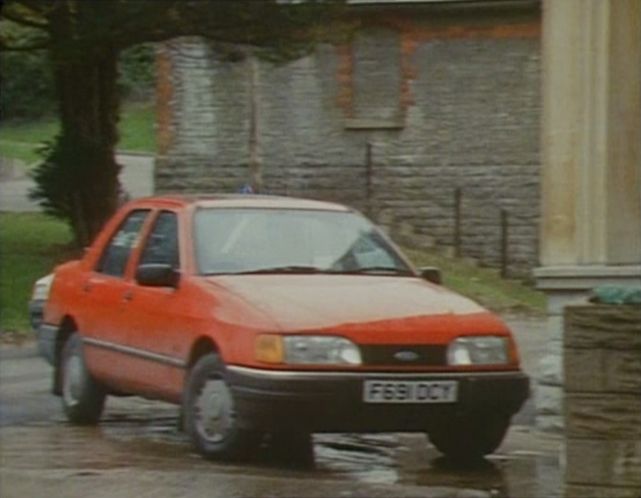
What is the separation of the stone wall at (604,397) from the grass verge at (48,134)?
47.5 meters

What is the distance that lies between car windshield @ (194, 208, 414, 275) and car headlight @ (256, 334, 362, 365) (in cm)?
125

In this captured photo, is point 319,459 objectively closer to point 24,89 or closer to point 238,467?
point 238,467

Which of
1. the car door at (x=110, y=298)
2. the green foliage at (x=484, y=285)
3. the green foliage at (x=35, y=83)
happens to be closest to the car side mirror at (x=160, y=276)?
the car door at (x=110, y=298)

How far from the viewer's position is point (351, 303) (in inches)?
463

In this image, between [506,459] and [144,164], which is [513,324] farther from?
[144,164]

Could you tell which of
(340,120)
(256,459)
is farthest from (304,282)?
(340,120)

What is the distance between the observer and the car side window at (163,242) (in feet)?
43.1

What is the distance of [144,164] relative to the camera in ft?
177

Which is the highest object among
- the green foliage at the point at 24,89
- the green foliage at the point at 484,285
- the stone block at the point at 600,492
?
the green foliage at the point at 24,89

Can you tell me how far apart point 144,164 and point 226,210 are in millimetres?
40786

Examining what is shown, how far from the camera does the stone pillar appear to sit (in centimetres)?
1320

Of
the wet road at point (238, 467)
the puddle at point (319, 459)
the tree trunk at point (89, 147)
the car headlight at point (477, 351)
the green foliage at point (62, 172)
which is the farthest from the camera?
the green foliage at point (62, 172)

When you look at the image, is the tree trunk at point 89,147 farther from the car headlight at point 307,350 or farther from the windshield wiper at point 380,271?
the car headlight at point 307,350

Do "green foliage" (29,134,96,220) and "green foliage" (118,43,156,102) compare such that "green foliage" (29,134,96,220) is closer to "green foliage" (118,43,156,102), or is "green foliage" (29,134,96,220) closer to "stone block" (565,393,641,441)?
"green foliage" (118,43,156,102)
